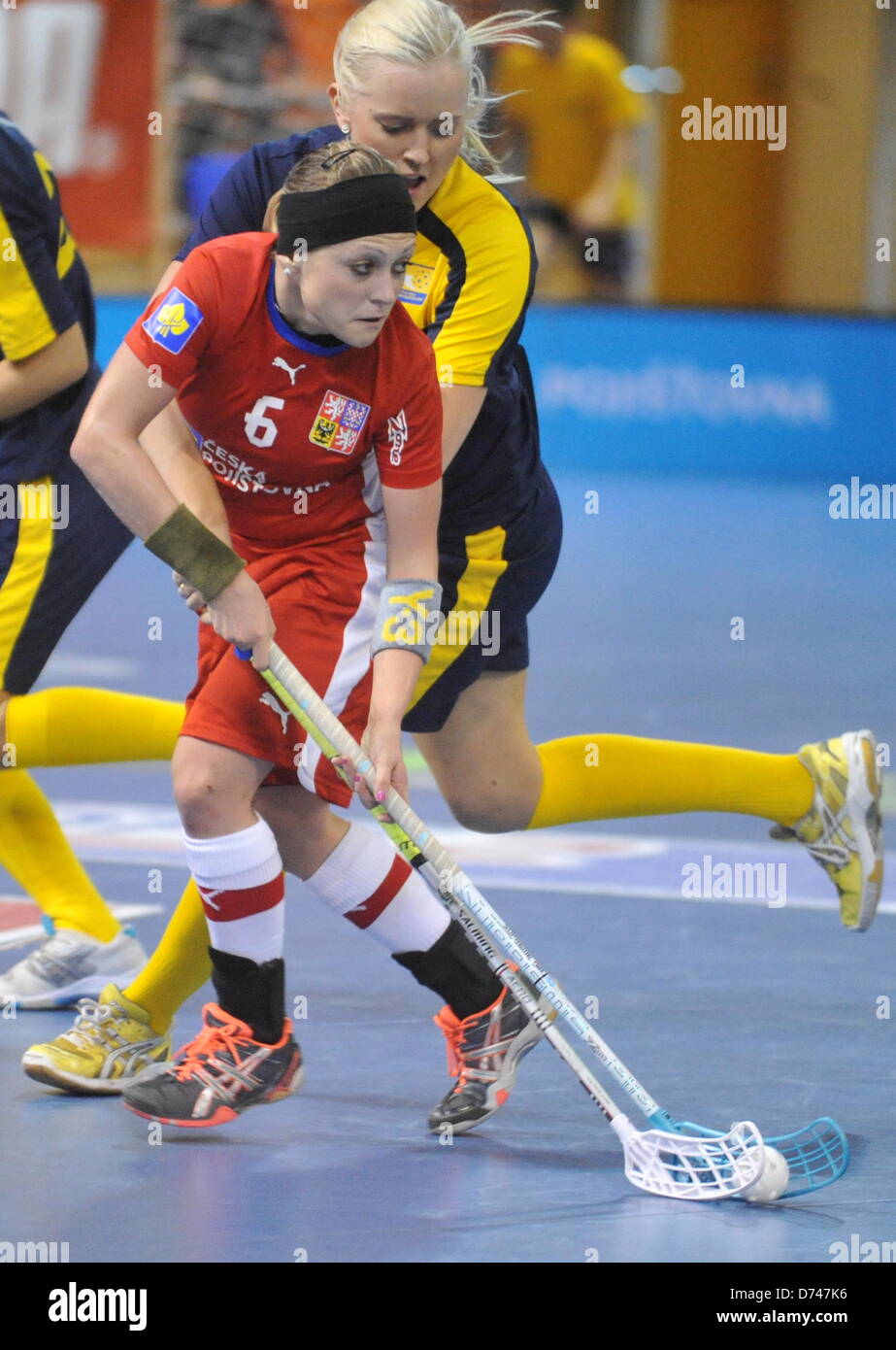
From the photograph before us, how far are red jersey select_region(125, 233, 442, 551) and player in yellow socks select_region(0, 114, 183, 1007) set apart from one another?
2.12 feet

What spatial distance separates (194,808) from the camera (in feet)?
10.5

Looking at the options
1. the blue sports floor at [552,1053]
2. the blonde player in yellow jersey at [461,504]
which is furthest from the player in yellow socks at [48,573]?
the blonde player in yellow jersey at [461,504]

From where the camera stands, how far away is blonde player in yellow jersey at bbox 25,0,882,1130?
3.28 metres

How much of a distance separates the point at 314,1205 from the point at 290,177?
1.46 m

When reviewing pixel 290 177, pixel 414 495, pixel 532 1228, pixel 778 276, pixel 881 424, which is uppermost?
pixel 778 276

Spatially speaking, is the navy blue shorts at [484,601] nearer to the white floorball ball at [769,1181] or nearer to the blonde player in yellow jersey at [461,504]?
the blonde player in yellow jersey at [461,504]

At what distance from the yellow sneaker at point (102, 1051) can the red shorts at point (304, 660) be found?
20.3 inches

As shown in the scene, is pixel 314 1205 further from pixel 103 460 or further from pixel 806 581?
pixel 806 581

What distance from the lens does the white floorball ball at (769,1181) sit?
120 inches

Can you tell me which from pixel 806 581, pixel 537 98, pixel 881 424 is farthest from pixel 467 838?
pixel 537 98

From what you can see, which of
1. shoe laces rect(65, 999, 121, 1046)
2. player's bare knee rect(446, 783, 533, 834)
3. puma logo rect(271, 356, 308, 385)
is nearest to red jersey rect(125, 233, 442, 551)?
puma logo rect(271, 356, 308, 385)

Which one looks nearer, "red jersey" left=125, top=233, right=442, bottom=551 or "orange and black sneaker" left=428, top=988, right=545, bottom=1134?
"red jersey" left=125, top=233, right=442, bottom=551

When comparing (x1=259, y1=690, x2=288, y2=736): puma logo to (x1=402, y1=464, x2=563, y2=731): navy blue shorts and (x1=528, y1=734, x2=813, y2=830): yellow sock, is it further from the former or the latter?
(x1=528, y1=734, x2=813, y2=830): yellow sock

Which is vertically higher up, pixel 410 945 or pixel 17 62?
pixel 17 62
